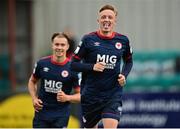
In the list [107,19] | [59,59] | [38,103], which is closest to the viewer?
[107,19]

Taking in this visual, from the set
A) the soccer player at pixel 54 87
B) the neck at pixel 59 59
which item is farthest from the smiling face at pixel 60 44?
the neck at pixel 59 59

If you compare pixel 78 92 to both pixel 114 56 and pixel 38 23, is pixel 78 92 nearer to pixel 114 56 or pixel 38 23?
pixel 114 56

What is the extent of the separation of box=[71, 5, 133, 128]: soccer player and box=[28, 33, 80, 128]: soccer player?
0.66 meters

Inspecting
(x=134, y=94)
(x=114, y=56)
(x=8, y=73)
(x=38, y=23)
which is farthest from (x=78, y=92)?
(x=38, y=23)

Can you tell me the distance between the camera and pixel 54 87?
10352 mm

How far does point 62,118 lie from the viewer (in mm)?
10516

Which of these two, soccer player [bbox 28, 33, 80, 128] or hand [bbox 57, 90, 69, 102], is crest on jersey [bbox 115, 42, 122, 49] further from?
hand [bbox 57, 90, 69, 102]

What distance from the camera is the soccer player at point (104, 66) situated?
31.0ft

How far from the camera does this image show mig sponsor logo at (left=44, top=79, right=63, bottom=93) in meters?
10.3

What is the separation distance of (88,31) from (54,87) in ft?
24.2

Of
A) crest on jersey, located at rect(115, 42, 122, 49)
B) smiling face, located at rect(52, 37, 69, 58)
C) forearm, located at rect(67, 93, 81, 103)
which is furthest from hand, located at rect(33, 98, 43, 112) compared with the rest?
crest on jersey, located at rect(115, 42, 122, 49)

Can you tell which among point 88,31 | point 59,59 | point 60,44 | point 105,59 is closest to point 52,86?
point 59,59

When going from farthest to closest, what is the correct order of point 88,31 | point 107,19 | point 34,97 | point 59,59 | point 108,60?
1. point 88,31
2. point 59,59
3. point 34,97
4. point 108,60
5. point 107,19

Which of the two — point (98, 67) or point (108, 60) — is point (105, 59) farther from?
point (98, 67)
